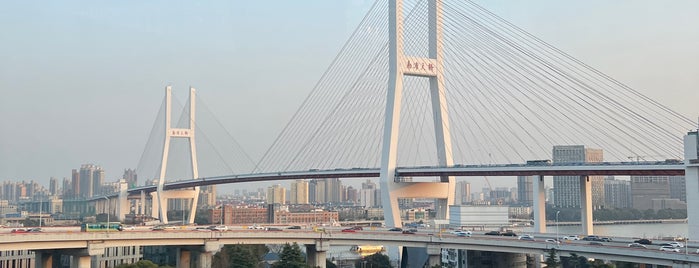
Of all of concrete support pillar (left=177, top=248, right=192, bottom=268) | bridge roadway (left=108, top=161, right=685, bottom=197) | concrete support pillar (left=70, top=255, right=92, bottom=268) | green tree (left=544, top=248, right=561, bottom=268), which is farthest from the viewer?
concrete support pillar (left=177, top=248, right=192, bottom=268)

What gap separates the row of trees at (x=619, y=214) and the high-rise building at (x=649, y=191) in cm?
573

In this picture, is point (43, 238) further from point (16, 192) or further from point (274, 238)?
point (16, 192)

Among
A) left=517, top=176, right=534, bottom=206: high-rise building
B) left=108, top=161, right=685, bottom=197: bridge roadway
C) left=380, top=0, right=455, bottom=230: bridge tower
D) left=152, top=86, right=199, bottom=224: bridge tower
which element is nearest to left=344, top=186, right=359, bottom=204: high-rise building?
left=517, top=176, right=534, bottom=206: high-rise building

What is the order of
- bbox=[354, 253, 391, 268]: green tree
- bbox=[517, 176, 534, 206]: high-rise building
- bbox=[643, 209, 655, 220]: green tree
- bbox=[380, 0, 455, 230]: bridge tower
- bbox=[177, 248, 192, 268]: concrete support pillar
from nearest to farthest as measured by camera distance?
bbox=[177, 248, 192, 268]: concrete support pillar < bbox=[380, 0, 455, 230]: bridge tower < bbox=[354, 253, 391, 268]: green tree < bbox=[643, 209, 655, 220]: green tree < bbox=[517, 176, 534, 206]: high-rise building

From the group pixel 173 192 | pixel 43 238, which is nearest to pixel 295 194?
pixel 173 192

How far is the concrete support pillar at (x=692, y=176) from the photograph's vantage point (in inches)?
803

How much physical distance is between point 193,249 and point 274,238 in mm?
2987

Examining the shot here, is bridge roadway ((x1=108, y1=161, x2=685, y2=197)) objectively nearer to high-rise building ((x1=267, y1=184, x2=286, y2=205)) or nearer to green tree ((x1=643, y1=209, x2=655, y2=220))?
green tree ((x1=643, y1=209, x2=655, y2=220))

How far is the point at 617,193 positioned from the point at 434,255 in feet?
276

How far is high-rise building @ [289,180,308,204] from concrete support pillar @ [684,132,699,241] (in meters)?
112

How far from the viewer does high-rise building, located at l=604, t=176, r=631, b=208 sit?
9893 centimetres

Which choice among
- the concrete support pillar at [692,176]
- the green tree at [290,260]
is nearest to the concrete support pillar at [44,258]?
the green tree at [290,260]

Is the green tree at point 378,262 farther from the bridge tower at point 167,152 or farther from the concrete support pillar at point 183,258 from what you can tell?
the bridge tower at point 167,152

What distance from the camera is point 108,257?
28469 mm
